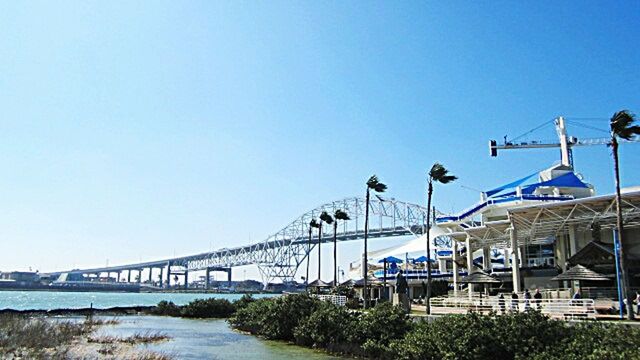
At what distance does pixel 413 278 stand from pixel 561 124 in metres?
22.2

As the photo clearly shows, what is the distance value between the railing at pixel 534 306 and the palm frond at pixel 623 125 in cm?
754

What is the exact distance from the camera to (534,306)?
2411 centimetres

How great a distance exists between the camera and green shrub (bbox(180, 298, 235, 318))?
56531mm

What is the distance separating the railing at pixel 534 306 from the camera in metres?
22.1

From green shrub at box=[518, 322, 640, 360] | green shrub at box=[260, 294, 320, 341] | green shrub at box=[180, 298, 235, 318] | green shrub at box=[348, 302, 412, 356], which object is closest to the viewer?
green shrub at box=[518, 322, 640, 360]

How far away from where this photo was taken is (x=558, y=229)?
3641 cm

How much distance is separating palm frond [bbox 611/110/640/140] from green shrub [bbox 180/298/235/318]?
140 ft

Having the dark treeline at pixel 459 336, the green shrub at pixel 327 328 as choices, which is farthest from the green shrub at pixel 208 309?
the green shrub at pixel 327 328

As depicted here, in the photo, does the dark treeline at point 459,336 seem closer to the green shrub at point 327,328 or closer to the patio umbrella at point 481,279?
the green shrub at point 327,328

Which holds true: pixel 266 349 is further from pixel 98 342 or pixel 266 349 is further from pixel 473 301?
pixel 473 301

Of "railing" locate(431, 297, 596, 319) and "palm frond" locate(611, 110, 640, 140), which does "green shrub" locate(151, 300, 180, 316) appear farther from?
"palm frond" locate(611, 110, 640, 140)

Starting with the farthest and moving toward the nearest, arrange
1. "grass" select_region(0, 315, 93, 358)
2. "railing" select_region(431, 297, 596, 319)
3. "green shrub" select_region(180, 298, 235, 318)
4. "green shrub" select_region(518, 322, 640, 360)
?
"green shrub" select_region(180, 298, 235, 318), "railing" select_region(431, 297, 596, 319), "grass" select_region(0, 315, 93, 358), "green shrub" select_region(518, 322, 640, 360)

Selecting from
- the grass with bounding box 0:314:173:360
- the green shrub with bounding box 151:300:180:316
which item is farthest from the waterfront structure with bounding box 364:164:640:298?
the green shrub with bounding box 151:300:180:316

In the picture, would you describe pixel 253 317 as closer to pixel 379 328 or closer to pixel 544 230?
pixel 379 328
